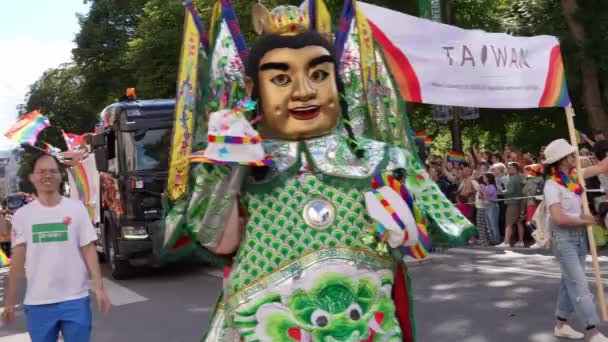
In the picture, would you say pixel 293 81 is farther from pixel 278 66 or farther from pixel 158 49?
pixel 158 49

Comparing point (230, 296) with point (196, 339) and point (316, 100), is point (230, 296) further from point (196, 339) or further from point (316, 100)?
point (196, 339)

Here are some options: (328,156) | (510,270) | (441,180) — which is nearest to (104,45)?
(441,180)

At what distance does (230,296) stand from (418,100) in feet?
7.76

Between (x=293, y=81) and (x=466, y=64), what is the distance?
95.2 inches

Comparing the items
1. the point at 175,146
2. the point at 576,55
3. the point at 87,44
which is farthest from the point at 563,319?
the point at 87,44

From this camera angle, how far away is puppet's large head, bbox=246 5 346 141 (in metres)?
Result: 3.15

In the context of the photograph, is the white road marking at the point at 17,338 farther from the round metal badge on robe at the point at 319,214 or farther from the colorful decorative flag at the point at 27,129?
the round metal badge on robe at the point at 319,214

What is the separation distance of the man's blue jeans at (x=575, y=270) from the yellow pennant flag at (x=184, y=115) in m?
3.56

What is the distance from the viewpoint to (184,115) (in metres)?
3.23

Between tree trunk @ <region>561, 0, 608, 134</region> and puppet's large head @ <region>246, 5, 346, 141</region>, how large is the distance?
45.5ft

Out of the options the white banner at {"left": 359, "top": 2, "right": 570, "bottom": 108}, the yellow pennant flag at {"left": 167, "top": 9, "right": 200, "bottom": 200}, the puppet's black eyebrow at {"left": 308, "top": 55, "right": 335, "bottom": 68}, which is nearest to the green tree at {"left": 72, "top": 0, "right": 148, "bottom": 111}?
the white banner at {"left": 359, "top": 2, "right": 570, "bottom": 108}

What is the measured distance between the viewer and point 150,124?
10.9 metres

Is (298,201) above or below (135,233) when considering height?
above

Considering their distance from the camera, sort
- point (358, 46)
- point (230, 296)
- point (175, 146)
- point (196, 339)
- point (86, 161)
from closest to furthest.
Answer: point (230, 296) → point (175, 146) → point (358, 46) → point (196, 339) → point (86, 161)
